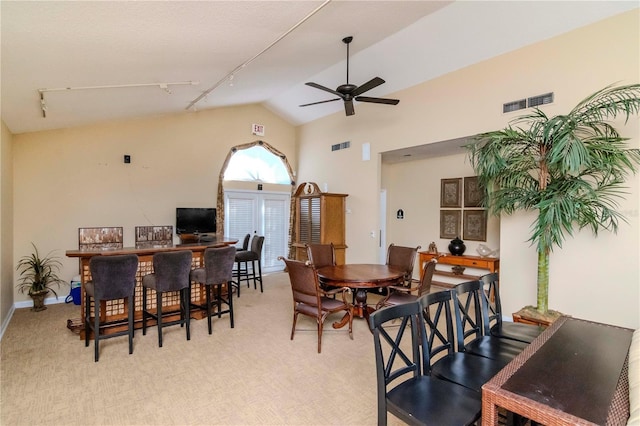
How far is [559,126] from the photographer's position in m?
3.04

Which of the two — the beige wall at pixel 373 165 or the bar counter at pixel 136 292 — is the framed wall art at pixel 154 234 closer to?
the beige wall at pixel 373 165

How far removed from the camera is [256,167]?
7.59 metres

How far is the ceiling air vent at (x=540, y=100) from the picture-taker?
12.5 ft

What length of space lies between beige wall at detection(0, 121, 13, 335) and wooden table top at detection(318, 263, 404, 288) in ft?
13.4

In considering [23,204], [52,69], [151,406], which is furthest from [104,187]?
[151,406]

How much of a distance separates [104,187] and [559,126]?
672 cm

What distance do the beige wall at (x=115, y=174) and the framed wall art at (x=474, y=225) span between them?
5.13 m

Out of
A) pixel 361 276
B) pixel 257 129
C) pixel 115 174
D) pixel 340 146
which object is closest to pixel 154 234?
pixel 115 174

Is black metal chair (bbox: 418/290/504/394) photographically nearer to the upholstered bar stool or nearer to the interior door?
the upholstered bar stool

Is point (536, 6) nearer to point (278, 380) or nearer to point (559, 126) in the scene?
point (559, 126)

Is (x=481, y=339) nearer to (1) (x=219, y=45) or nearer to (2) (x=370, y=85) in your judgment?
(2) (x=370, y=85)

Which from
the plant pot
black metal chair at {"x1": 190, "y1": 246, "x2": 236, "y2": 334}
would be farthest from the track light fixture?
the plant pot

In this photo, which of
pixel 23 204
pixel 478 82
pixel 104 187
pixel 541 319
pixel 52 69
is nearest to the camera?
pixel 52 69

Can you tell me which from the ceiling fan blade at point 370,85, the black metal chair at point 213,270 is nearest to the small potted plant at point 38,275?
the black metal chair at point 213,270
